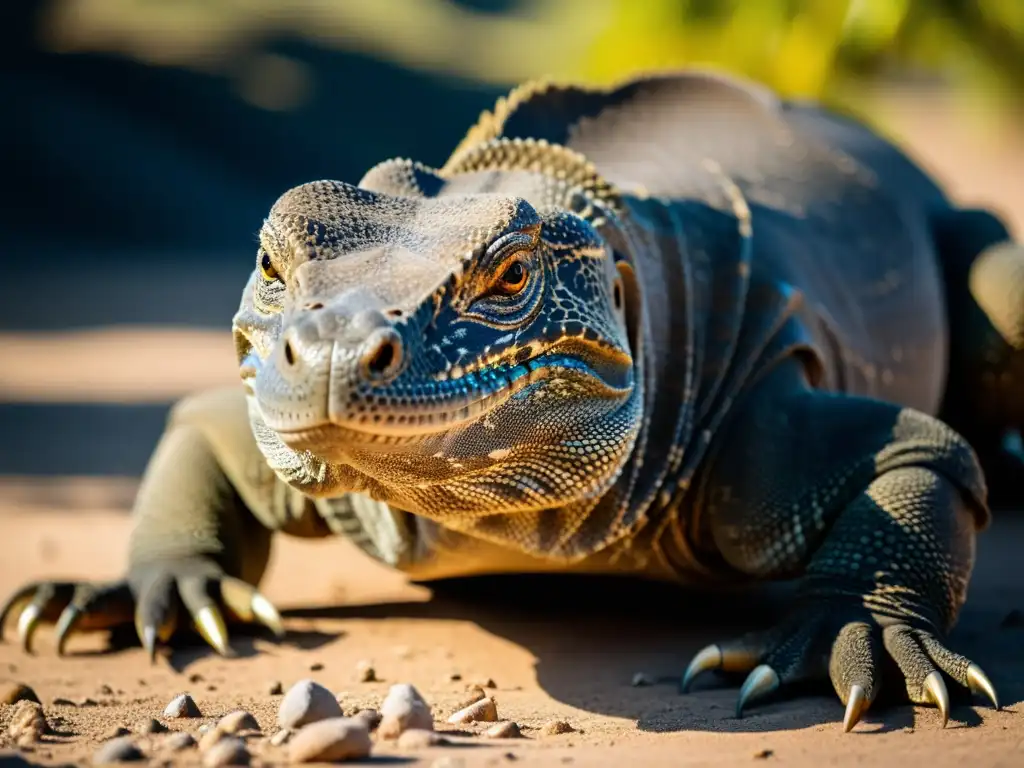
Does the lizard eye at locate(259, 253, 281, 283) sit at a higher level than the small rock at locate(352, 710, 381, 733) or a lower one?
higher

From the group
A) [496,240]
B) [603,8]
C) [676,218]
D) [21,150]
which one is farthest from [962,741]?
[21,150]

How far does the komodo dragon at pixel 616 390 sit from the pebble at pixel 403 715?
0.63m

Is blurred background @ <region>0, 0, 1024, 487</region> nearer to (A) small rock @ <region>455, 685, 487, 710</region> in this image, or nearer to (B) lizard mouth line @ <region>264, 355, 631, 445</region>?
(A) small rock @ <region>455, 685, 487, 710</region>

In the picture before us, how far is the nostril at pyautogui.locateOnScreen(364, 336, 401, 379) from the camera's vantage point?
388cm

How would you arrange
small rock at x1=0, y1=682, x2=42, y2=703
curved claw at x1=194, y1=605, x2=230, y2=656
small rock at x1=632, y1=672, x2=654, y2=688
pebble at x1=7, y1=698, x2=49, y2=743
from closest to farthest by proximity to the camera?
pebble at x1=7, y1=698, x2=49, y2=743, small rock at x1=0, y1=682, x2=42, y2=703, small rock at x1=632, y1=672, x2=654, y2=688, curved claw at x1=194, y1=605, x2=230, y2=656

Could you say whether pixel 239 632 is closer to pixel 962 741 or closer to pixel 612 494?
pixel 612 494

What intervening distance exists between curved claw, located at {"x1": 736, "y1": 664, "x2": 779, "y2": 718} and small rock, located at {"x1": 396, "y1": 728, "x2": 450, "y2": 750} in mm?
1175

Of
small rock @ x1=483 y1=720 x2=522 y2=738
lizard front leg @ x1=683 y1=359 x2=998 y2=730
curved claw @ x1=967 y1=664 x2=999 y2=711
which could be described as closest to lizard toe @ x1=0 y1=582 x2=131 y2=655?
small rock @ x1=483 y1=720 x2=522 y2=738

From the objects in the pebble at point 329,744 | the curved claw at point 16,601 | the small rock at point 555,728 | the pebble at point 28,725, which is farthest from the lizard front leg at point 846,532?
the curved claw at point 16,601

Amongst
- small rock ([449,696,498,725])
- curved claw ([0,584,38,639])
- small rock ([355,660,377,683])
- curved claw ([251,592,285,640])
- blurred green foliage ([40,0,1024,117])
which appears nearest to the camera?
small rock ([449,696,498,725])

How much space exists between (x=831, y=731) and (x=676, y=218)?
8.03ft

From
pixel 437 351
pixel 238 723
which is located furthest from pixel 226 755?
pixel 437 351

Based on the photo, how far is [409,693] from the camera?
13.8ft

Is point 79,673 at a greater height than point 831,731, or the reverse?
point 831,731
